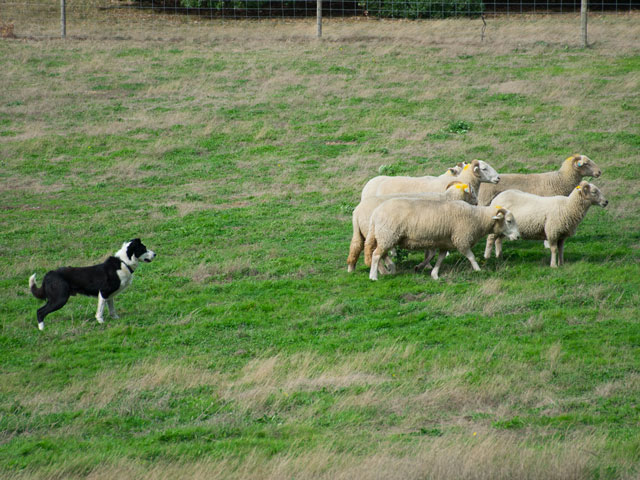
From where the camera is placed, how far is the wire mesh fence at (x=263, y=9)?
135 ft

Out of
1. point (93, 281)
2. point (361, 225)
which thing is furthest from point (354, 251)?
point (93, 281)

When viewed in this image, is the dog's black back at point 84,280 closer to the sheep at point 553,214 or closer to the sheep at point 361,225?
the sheep at point 361,225

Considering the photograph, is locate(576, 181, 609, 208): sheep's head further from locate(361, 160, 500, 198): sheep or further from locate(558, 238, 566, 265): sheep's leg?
locate(361, 160, 500, 198): sheep

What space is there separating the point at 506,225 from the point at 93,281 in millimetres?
6817

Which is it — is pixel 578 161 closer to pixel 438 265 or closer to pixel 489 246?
pixel 489 246

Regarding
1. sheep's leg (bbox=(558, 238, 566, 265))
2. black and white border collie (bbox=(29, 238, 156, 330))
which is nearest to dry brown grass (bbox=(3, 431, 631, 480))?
black and white border collie (bbox=(29, 238, 156, 330))

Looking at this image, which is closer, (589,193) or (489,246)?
(589,193)

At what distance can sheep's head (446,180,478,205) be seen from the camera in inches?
547

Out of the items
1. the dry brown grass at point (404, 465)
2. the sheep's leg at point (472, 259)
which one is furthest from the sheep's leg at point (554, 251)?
the dry brown grass at point (404, 465)

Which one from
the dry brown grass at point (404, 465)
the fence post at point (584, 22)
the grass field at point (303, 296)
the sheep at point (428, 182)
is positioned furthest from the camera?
the fence post at point (584, 22)

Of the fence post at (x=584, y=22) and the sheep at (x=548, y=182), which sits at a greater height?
the fence post at (x=584, y=22)

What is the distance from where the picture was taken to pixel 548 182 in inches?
618

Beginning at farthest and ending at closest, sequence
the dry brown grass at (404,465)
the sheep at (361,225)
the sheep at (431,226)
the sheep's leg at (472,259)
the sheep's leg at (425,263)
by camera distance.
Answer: the sheep's leg at (425,263) → the sheep at (361,225) → the sheep's leg at (472,259) → the sheep at (431,226) → the dry brown grass at (404,465)

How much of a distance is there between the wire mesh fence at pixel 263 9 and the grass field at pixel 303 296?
11414 millimetres
